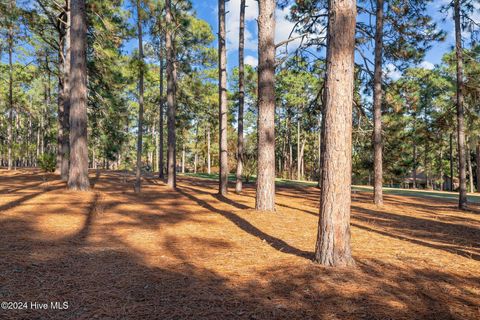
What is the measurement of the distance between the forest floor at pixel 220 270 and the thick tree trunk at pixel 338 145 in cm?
36

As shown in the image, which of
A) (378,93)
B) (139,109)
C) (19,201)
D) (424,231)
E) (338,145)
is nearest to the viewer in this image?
(338,145)

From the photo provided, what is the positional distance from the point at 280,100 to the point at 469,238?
32979 mm

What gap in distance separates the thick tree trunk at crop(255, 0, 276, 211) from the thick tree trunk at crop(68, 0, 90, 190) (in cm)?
670

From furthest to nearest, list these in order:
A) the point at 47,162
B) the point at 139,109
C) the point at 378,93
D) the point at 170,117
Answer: the point at 47,162
the point at 170,117
the point at 139,109
the point at 378,93

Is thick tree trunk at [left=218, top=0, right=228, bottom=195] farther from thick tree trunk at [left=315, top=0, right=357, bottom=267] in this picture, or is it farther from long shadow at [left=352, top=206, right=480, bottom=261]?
thick tree trunk at [left=315, top=0, right=357, bottom=267]

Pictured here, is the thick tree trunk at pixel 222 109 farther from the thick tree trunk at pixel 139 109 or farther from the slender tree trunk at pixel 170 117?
→ the thick tree trunk at pixel 139 109

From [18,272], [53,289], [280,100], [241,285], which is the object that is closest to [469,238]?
[241,285]

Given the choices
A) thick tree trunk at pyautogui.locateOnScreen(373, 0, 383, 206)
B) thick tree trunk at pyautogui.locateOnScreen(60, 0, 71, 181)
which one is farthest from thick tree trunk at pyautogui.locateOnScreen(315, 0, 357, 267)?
thick tree trunk at pyautogui.locateOnScreen(60, 0, 71, 181)

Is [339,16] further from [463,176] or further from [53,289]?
[463,176]

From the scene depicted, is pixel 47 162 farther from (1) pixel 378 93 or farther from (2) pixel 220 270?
(2) pixel 220 270

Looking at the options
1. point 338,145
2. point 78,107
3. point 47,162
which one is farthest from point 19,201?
point 47,162

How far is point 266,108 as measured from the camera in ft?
27.8

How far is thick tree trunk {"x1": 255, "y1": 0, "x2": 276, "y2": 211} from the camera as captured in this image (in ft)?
27.3

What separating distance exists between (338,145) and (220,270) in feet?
7.61
